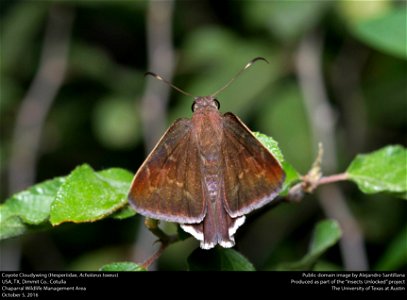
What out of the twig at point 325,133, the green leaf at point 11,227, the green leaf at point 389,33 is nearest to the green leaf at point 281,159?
the green leaf at point 11,227

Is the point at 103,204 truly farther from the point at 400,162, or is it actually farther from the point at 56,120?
the point at 56,120

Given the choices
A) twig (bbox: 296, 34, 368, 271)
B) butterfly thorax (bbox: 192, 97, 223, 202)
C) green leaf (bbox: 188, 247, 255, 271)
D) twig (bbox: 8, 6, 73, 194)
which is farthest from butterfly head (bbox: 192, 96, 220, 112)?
twig (bbox: 8, 6, 73, 194)

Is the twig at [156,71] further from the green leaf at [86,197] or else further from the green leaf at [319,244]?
the green leaf at [86,197]

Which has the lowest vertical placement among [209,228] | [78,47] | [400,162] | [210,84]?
[209,228]

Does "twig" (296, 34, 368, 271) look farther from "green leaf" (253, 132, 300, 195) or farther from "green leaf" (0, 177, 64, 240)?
"green leaf" (0, 177, 64, 240)

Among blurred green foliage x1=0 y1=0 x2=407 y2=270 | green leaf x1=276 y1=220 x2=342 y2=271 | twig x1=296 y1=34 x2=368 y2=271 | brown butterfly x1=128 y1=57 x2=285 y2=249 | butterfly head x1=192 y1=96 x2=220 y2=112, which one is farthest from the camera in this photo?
blurred green foliage x1=0 y1=0 x2=407 y2=270

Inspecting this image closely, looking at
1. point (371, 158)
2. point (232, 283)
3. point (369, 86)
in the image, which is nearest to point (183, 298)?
point (232, 283)
